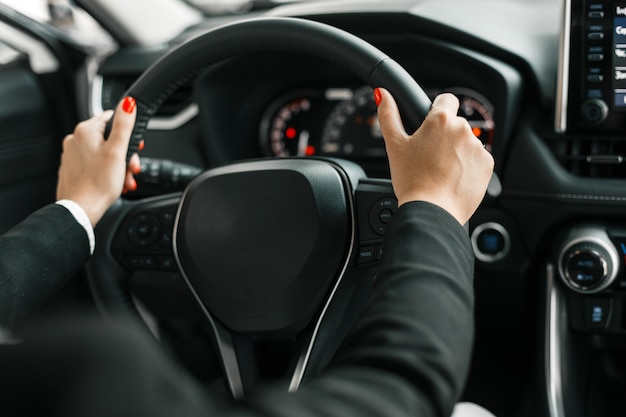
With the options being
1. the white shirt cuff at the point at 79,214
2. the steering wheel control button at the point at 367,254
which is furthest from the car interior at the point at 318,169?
the white shirt cuff at the point at 79,214

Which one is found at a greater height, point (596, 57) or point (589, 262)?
point (596, 57)

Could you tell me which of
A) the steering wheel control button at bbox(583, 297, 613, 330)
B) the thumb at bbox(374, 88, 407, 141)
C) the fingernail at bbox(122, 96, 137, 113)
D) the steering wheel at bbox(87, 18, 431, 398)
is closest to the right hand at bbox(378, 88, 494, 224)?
the thumb at bbox(374, 88, 407, 141)

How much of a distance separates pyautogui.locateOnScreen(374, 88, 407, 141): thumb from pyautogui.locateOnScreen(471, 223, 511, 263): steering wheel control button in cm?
64

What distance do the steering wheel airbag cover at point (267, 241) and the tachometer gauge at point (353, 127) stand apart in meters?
0.69

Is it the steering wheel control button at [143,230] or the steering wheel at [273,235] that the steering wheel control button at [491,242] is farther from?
the steering wheel control button at [143,230]

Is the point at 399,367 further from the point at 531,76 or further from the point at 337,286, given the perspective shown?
the point at 531,76

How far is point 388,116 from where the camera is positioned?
0.78 metres

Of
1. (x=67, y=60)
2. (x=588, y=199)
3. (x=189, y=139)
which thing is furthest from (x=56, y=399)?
(x=67, y=60)

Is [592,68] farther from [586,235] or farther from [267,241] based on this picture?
[267,241]

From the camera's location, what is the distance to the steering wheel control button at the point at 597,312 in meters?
1.31

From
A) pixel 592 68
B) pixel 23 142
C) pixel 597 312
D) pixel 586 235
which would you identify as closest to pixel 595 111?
pixel 592 68

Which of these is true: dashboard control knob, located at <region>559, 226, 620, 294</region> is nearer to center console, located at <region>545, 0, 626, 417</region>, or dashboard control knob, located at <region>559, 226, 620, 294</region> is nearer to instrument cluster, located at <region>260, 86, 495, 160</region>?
center console, located at <region>545, 0, 626, 417</region>

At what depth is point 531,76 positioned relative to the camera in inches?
52.0

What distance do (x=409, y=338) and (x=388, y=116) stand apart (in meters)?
0.27
